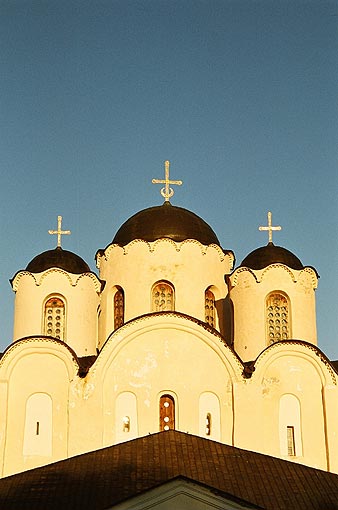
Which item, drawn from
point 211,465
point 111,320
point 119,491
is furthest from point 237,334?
point 119,491

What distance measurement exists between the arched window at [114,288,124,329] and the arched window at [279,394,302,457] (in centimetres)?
489

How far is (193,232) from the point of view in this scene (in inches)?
993

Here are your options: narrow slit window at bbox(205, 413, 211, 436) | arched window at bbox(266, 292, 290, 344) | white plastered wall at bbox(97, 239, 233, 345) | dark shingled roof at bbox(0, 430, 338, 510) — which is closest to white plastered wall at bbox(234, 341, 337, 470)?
narrow slit window at bbox(205, 413, 211, 436)

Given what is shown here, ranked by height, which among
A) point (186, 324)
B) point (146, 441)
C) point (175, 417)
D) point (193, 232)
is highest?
point (193, 232)

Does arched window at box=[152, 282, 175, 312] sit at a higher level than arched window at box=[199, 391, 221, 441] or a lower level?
higher

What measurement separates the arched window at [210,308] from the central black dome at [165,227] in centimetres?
134

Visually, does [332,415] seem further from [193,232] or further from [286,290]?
[193,232]

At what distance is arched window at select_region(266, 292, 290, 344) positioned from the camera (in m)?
23.7

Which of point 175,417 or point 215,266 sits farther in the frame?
point 215,266

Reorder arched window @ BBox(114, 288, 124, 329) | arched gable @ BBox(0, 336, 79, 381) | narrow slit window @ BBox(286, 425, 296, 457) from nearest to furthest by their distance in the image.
Result: narrow slit window @ BBox(286, 425, 296, 457) → arched gable @ BBox(0, 336, 79, 381) → arched window @ BBox(114, 288, 124, 329)

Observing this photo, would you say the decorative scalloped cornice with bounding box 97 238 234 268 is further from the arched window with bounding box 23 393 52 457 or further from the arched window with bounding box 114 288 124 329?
the arched window with bounding box 23 393 52 457

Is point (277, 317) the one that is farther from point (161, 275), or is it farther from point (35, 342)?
point (35, 342)

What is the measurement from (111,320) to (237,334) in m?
3.20

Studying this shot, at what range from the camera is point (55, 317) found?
24.0 meters
